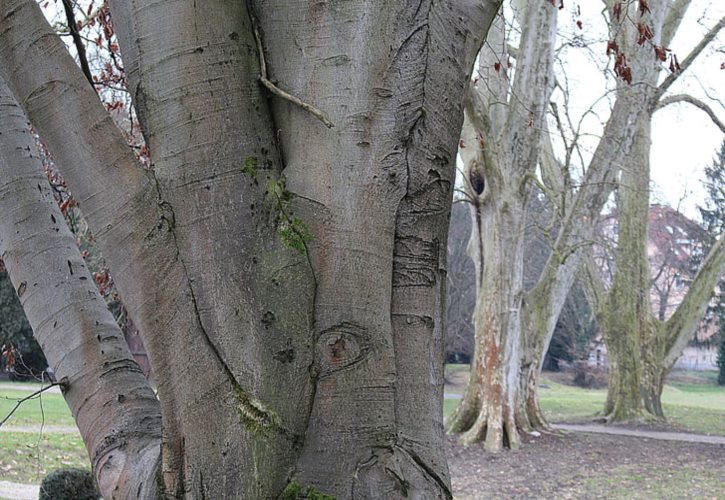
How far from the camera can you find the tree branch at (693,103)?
14.8 metres

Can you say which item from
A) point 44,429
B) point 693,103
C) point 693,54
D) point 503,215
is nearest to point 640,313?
point 693,103

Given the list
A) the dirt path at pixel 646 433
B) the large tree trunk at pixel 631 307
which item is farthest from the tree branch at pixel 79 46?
the large tree trunk at pixel 631 307

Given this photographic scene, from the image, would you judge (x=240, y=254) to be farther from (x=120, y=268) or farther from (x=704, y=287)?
(x=704, y=287)

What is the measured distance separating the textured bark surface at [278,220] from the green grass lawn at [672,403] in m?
14.2

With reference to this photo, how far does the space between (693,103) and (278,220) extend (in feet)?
49.8

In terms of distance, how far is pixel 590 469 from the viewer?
36.2 feet

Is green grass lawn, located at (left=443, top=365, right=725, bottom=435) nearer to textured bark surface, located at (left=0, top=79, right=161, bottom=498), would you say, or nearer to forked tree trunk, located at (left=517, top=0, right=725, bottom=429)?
forked tree trunk, located at (left=517, top=0, right=725, bottom=429)

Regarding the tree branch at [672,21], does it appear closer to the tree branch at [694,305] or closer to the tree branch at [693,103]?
the tree branch at [693,103]

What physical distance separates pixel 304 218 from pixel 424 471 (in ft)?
2.32

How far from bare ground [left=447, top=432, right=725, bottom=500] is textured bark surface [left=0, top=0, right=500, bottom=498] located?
299 inches

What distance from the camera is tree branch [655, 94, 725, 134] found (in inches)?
582

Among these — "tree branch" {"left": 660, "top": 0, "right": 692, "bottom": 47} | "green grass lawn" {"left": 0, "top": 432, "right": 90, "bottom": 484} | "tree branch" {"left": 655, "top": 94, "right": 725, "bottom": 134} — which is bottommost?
"green grass lawn" {"left": 0, "top": 432, "right": 90, "bottom": 484}

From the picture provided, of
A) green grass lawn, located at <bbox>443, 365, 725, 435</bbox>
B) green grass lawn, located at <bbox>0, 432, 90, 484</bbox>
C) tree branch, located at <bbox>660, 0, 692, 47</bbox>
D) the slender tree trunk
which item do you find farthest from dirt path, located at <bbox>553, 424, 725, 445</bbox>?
green grass lawn, located at <bbox>0, 432, 90, 484</bbox>

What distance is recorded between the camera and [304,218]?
1.94m
